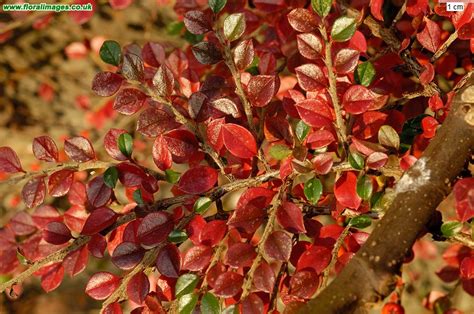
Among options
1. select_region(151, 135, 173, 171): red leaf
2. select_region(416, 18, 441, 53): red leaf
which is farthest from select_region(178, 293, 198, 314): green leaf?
select_region(416, 18, 441, 53): red leaf

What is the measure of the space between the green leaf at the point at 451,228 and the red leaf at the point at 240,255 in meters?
0.28

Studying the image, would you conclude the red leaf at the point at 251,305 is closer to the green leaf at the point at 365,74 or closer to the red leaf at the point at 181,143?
the red leaf at the point at 181,143

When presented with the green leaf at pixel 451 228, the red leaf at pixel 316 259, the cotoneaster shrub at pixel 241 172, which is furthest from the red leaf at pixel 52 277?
the green leaf at pixel 451 228

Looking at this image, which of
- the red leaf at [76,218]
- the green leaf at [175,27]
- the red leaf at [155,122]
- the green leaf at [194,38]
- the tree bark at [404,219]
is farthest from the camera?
the green leaf at [175,27]

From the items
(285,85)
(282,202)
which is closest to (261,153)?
(282,202)

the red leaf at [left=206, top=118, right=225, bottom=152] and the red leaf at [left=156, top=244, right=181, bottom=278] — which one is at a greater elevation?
the red leaf at [left=206, top=118, right=225, bottom=152]

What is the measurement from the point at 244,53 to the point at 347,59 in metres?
0.16

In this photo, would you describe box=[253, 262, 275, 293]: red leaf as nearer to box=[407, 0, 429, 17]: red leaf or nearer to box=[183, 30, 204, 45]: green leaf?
box=[407, 0, 429, 17]: red leaf

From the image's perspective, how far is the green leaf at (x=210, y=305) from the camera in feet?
2.60

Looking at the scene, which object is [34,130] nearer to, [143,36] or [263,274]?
[143,36]

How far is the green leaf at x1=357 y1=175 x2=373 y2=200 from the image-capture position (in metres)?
0.82

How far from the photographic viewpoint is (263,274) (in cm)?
80

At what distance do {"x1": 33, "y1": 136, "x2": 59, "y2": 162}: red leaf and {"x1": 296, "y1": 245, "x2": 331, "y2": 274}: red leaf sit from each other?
0.43 m

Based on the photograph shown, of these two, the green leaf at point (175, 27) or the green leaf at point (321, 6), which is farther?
the green leaf at point (175, 27)
